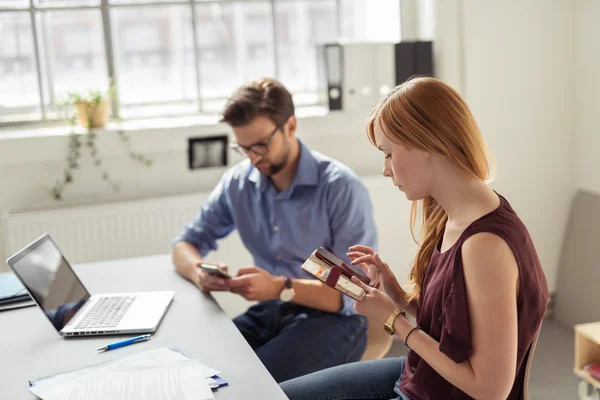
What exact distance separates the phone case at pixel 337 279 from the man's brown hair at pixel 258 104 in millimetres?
816

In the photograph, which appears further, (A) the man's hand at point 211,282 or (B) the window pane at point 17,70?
(B) the window pane at point 17,70

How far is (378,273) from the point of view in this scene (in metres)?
1.79

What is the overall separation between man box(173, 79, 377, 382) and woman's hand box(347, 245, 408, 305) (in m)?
0.43

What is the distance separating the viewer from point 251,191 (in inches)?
98.9

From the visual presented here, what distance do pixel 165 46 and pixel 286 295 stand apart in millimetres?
1952

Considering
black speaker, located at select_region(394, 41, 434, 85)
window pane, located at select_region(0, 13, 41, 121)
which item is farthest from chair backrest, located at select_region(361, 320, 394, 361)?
Answer: window pane, located at select_region(0, 13, 41, 121)

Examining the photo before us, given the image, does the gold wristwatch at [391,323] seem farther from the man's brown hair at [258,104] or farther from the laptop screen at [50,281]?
the man's brown hair at [258,104]

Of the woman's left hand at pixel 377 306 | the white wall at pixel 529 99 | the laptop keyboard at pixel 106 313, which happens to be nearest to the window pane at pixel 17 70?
the laptop keyboard at pixel 106 313

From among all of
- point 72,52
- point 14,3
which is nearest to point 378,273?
point 72,52

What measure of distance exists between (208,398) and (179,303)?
65 cm

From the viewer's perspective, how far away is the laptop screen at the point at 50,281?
1.85m

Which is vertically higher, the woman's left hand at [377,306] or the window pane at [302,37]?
the window pane at [302,37]

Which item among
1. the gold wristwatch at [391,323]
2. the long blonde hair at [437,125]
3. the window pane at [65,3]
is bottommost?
the gold wristwatch at [391,323]

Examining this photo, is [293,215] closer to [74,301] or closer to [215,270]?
[215,270]
